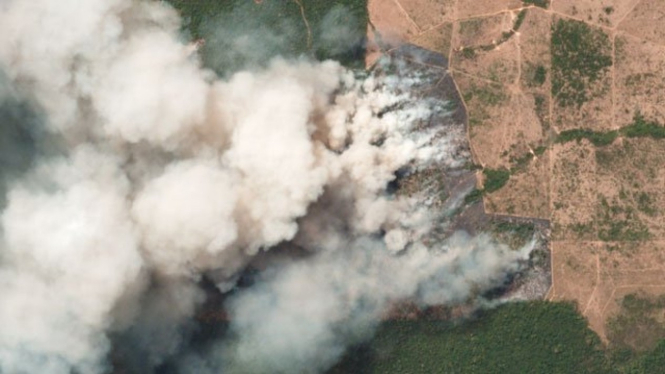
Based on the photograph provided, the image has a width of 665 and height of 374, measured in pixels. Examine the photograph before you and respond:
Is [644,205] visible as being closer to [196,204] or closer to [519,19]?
[519,19]

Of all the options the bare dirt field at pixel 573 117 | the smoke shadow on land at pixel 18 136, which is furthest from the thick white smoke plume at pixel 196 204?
the bare dirt field at pixel 573 117

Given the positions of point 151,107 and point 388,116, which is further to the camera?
point 388,116

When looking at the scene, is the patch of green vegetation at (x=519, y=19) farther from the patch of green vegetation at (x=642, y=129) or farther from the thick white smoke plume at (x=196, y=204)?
the patch of green vegetation at (x=642, y=129)

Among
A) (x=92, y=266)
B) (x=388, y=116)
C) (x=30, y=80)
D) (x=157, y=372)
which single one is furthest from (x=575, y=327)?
(x=30, y=80)

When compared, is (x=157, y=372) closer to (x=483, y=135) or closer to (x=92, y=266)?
(x=92, y=266)

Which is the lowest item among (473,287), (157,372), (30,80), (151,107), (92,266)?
(473,287)

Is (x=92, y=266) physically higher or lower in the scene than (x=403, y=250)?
higher
